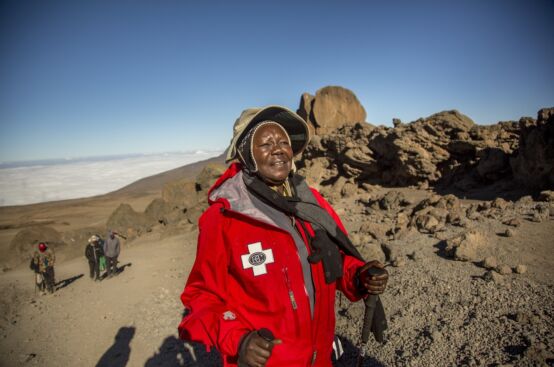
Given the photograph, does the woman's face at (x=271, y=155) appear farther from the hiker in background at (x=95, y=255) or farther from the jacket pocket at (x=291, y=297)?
the hiker in background at (x=95, y=255)

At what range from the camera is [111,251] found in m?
9.36

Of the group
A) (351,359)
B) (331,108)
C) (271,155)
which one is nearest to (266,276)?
(271,155)

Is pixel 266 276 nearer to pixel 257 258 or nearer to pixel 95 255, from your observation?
pixel 257 258

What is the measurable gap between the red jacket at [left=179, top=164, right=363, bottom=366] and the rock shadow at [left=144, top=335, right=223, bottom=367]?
356cm

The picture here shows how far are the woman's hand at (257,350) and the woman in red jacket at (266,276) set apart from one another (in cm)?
4

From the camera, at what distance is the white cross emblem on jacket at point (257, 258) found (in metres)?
1.58

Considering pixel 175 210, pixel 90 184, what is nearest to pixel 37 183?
pixel 90 184

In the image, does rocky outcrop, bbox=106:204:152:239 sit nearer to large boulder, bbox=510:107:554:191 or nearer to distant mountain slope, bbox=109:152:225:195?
large boulder, bbox=510:107:554:191

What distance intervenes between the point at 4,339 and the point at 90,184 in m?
70.4

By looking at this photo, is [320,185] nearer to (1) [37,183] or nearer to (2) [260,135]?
(2) [260,135]

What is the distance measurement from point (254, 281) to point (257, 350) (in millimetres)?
350

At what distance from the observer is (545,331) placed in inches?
111

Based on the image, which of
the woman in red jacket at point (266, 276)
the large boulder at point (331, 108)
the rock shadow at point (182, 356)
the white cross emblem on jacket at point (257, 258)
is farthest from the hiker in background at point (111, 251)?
the large boulder at point (331, 108)

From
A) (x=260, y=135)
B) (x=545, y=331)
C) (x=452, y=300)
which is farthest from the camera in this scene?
(x=452, y=300)
